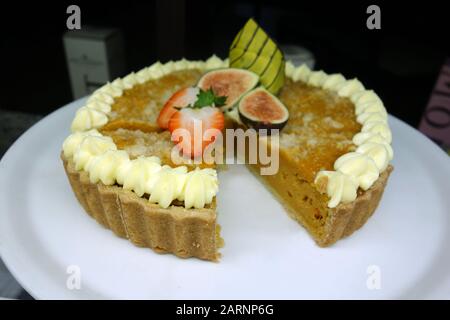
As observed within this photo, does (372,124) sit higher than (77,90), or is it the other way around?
(372,124)

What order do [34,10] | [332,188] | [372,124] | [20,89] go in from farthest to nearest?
[20,89], [34,10], [372,124], [332,188]

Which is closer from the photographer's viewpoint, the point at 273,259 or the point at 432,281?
the point at 432,281

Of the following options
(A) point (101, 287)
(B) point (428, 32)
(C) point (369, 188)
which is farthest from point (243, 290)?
(B) point (428, 32)

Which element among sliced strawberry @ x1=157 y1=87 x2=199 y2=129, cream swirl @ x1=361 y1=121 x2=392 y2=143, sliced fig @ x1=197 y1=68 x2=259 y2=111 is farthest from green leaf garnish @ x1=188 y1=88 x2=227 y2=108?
cream swirl @ x1=361 y1=121 x2=392 y2=143

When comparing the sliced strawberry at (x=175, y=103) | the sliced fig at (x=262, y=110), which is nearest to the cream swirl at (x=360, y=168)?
the sliced fig at (x=262, y=110)

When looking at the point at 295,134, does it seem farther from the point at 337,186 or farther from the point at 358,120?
the point at 337,186

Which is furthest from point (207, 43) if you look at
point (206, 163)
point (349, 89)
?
point (206, 163)

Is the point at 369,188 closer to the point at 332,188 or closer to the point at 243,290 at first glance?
the point at 332,188
